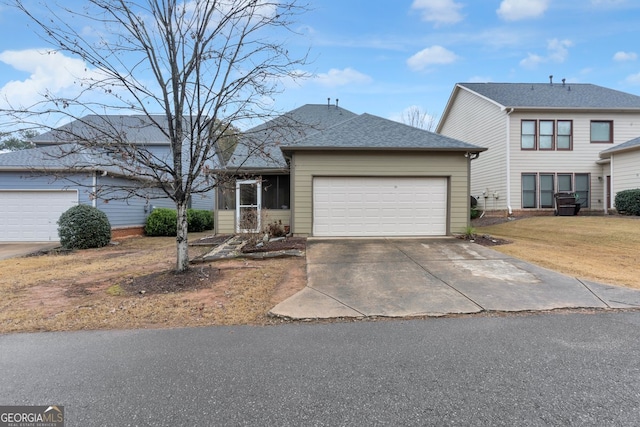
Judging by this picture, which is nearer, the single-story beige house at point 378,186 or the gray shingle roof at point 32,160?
the single-story beige house at point 378,186

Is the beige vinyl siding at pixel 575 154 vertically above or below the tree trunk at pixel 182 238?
above

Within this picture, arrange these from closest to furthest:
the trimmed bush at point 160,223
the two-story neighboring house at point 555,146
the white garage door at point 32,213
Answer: the white garage door at point 32,213
the trimmed bush at point 160,223
the two-story neighboring house at point 555,146

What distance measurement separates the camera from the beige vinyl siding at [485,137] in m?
Answer: 17.3

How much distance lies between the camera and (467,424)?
2254mm

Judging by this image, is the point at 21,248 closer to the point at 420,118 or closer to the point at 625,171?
the point at 625,171

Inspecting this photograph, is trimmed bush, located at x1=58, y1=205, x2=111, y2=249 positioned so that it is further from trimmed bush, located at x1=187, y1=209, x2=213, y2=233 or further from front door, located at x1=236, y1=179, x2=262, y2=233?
trimmed bush, located at x1=187, y1=209, x2=213, y2=233

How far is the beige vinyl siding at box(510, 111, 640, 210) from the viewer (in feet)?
55.7

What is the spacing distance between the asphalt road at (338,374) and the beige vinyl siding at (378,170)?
7.08 m

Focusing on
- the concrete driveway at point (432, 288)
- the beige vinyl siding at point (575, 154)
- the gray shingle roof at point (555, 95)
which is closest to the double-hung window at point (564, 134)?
the beige vinyl siding at point (575, 154)

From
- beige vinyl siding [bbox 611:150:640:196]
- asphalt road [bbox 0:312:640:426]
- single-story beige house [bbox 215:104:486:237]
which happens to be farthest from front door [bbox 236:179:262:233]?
beige vinyl siding [bbox 611:150:640:196]

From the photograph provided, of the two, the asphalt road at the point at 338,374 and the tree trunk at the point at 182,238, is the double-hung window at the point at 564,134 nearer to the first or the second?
the asphalt road at the point at 338,374

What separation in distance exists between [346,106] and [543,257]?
14820 mm

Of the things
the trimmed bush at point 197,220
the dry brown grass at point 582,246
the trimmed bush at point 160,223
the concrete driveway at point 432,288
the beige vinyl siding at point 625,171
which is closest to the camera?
the concrete driveway at point 432,288

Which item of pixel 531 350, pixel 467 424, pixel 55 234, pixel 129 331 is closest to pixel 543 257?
pixel 531 350
